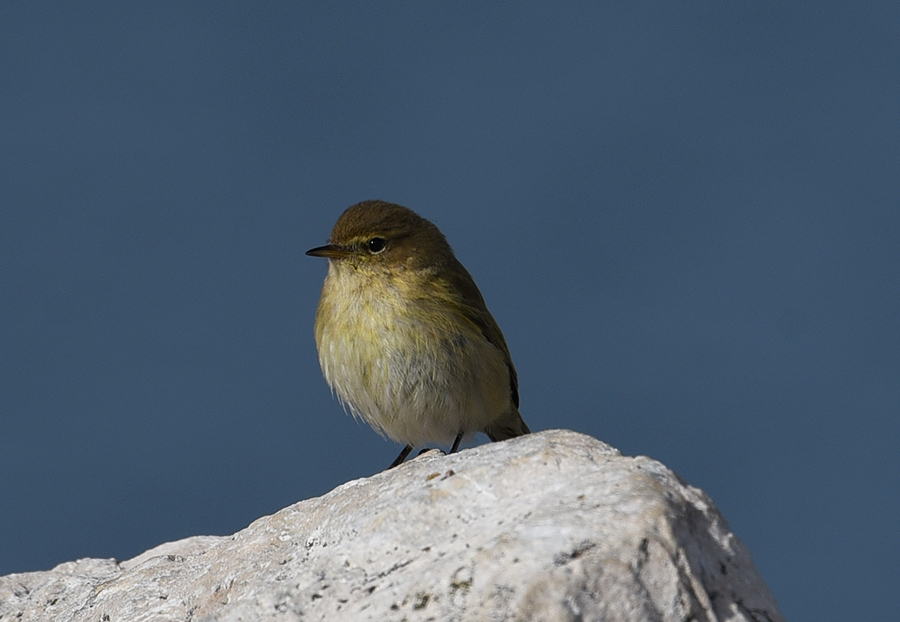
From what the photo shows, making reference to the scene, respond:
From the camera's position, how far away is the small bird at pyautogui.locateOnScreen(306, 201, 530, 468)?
5.93 m

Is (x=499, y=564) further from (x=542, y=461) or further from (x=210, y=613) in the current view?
(x=210, y=613)

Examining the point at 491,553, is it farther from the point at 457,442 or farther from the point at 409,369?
the point at 457,442

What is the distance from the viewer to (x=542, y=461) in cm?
352

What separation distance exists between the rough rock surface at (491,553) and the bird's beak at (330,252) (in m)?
2.32

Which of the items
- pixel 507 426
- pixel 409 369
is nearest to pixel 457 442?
pixel 507 426

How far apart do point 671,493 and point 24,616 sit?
2.94m

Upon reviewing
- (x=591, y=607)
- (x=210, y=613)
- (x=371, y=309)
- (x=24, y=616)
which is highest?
(x=371, y=309)

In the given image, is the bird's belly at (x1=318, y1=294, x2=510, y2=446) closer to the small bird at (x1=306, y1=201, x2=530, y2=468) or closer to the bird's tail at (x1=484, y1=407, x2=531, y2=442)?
the small bird at (x1=306, y1=201, x2=530, y2=468)

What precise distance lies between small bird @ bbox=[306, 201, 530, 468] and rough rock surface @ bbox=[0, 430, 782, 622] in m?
1.72

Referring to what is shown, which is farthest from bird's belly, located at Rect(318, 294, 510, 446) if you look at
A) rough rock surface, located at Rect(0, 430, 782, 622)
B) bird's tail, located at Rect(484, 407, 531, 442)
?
rough rock surface, located at Rect(0, 430, 782, 622)

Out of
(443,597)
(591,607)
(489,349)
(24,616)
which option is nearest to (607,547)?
(591,607)

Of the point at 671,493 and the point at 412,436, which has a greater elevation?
the point at 671,493

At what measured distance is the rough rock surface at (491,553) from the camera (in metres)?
2.94

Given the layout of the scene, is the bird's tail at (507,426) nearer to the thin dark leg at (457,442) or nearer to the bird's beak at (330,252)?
the thin dark leg at (457,442)
